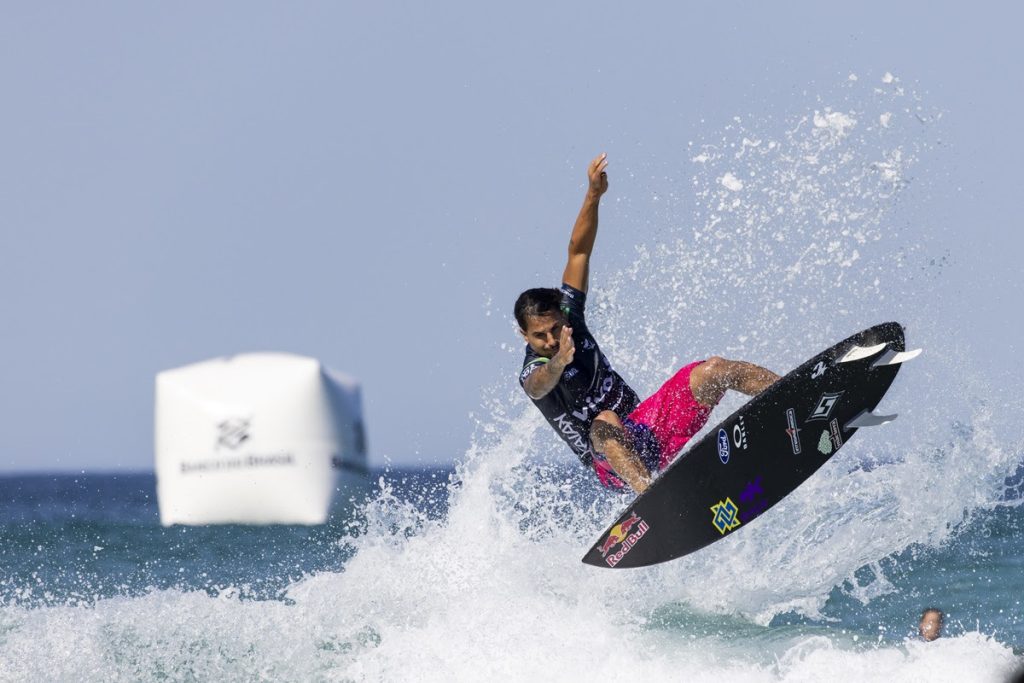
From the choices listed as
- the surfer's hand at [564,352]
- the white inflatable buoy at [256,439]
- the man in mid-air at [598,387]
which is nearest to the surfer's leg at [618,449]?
the man in mid-air at [598,387]

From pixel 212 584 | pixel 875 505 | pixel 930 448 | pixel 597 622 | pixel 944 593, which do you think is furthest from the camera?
pixel 212 584

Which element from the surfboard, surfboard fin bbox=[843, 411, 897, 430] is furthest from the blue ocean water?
surfboard fin bbox=[843, 411, 897, 430]

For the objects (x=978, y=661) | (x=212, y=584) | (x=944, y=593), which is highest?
(x=978, y=661)

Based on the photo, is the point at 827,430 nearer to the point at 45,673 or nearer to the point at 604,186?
the point at 604,186

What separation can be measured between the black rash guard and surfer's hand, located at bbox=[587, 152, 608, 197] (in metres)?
0.60

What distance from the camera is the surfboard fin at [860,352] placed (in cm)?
722

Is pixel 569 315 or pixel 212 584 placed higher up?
pixel 569 315

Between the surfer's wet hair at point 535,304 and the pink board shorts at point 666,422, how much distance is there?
0.91 metres

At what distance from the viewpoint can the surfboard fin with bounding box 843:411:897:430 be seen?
→ 23.9 ft

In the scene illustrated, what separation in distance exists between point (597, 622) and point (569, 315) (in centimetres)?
240

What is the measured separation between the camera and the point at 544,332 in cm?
694

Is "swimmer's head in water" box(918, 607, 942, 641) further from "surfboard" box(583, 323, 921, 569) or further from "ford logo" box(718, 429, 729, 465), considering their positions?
"ford logo" box(718, 429, 729, 465)

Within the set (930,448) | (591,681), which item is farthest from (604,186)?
(930,448)

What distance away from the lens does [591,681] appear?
736 centimetres
